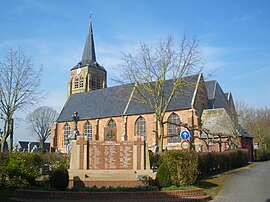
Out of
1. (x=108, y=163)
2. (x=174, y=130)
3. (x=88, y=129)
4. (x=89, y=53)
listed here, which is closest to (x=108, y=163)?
(x=108, y=163)

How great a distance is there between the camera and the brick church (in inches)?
1507

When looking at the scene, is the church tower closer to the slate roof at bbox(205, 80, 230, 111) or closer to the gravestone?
the slate roof at bbox(205, 80, 230, 111)

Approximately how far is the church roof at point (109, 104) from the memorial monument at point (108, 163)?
→ 25.6 meters

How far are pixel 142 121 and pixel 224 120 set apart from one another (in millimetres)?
11716

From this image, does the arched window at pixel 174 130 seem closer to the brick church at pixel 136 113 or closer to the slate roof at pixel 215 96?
the brick church at pixel 136 113

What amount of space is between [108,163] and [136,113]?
29385 mm

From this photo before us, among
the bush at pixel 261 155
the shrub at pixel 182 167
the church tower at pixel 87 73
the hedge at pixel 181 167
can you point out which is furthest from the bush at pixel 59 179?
the church tower at pixel 87 73

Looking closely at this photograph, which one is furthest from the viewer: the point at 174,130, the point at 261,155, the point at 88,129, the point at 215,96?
the point at 88,129

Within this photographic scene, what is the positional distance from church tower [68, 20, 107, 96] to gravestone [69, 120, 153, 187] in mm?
47015

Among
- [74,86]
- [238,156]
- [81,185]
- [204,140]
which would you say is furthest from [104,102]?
[81,185]

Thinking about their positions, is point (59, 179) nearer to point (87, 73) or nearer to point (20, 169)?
point (20, 169)

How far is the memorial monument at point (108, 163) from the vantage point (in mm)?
13492

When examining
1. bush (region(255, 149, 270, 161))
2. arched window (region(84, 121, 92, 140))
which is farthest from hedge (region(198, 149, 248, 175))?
arched window (region(84, 121, 92, 140))

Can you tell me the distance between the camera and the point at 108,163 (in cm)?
1408
